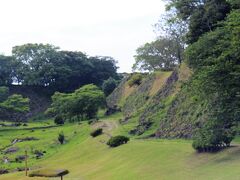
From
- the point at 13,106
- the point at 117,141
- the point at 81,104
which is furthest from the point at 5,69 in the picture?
the point at 117,141

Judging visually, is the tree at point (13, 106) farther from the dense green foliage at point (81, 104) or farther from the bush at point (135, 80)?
the bush at point (135, 80)

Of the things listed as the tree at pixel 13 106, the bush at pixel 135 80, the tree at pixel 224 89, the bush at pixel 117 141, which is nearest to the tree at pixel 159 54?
the bush at pixel 135 80

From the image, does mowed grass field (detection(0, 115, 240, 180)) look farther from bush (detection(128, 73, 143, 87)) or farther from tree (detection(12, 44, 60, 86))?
tree (detection(12, 44, 60, 86))

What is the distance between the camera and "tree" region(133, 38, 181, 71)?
72650mm

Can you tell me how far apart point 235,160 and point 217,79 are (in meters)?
5.80

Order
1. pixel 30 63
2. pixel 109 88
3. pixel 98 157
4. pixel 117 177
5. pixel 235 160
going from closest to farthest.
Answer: pixel 235 160
pixel 117 177
pixel 98 157
pixel 109 88
pixel 30 63

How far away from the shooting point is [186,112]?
123 feet

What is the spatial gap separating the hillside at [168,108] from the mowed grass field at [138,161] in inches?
118

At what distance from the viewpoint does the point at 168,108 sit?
142ft

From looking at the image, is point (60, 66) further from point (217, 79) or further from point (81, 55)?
point (217, 79)

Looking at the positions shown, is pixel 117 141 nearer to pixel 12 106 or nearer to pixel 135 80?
pixel 135 80

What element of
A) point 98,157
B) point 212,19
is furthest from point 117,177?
point 212,19

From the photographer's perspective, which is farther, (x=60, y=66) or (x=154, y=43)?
(x=60, y=66)

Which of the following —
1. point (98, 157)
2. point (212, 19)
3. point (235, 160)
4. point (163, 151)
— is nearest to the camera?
point (235, 160)
